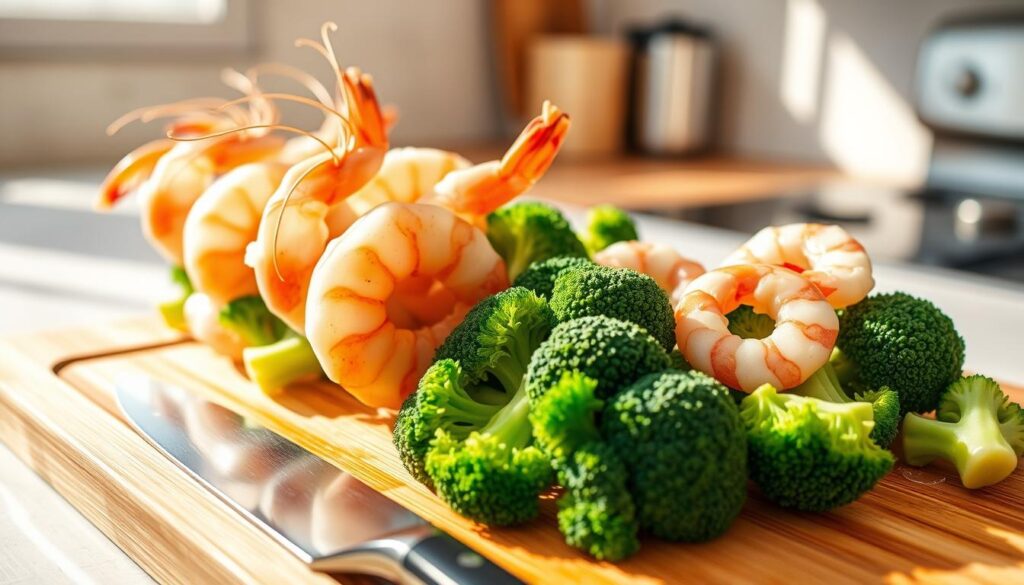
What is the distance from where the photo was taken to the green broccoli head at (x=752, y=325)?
2.71 ft

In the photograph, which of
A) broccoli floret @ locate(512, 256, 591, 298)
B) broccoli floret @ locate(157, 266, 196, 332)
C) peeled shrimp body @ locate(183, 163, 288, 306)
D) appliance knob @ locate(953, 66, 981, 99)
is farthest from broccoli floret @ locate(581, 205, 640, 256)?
appliance knob @ locate(953, 66, 981, 99)

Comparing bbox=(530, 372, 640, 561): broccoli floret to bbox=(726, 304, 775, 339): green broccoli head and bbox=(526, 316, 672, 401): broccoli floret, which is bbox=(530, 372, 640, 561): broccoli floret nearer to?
bbox=(526, 316, 672, 401): broccoli floret

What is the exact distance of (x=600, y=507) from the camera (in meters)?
0.60

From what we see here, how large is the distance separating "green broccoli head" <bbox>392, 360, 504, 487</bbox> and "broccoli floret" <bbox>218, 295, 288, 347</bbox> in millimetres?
294

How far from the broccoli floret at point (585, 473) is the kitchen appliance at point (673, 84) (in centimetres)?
225

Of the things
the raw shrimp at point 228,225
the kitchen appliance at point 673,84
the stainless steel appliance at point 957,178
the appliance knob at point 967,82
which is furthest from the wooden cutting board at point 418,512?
the kitchen appliance at point 673,84

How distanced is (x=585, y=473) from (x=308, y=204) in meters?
0.37

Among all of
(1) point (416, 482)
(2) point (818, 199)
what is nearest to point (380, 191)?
(1) point (416, 482)

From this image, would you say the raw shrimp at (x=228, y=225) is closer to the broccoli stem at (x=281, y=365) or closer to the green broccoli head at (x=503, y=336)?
the broccoli stem at (x=281, y=365)

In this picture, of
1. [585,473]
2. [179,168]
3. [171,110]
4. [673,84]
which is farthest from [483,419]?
[673,84]

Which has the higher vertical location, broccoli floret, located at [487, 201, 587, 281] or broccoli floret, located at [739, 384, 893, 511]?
broccoli floret, located at [487, 201, 587, 281]

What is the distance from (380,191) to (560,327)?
1.11 ft

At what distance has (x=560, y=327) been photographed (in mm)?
700

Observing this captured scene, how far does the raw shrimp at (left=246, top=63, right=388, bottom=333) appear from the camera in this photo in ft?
2.73
